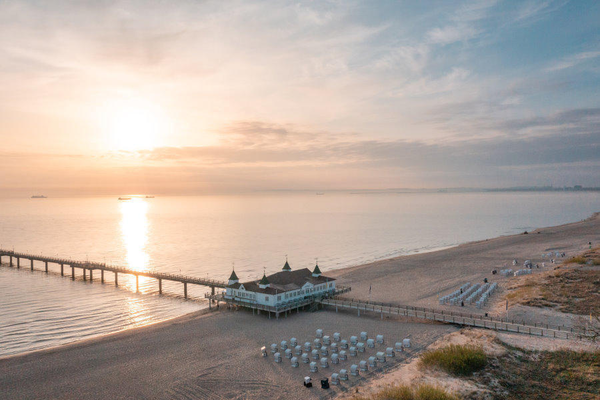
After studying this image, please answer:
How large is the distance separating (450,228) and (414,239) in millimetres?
34341

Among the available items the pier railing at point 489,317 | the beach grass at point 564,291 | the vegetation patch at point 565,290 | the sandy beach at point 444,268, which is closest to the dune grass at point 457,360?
the pier railing at point 489,317

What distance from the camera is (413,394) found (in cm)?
2250

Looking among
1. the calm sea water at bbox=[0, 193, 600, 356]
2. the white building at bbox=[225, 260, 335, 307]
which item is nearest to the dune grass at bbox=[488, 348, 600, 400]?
the white building at bbox=[225, 260, 335, 307]

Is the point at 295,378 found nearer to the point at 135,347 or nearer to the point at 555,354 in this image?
the point at 135,347

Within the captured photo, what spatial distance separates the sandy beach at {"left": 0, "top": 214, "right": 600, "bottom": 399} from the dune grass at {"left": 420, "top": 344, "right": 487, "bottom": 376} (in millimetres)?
2402

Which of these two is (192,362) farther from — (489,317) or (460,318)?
(489,317)

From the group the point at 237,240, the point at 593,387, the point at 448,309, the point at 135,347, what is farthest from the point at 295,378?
the point at 237,240

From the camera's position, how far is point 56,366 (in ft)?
103

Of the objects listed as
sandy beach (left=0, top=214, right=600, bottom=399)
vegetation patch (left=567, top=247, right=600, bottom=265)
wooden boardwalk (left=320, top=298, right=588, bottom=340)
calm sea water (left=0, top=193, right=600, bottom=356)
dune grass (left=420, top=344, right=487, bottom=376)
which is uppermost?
vegetation patch (left=567, top=247, right=600, bottom=265)

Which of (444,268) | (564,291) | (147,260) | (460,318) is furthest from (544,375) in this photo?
(147,260)

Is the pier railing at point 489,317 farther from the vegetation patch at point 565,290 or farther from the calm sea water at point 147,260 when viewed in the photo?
the calm sea water at point 147,260

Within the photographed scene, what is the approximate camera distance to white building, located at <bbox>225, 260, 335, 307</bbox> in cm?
4328

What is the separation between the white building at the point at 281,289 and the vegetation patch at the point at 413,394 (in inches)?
814

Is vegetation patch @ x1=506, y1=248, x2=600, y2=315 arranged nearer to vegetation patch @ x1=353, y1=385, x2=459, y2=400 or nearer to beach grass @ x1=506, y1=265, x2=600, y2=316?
beach grass @ x1=506, y1=265, x2=600, y2=316
